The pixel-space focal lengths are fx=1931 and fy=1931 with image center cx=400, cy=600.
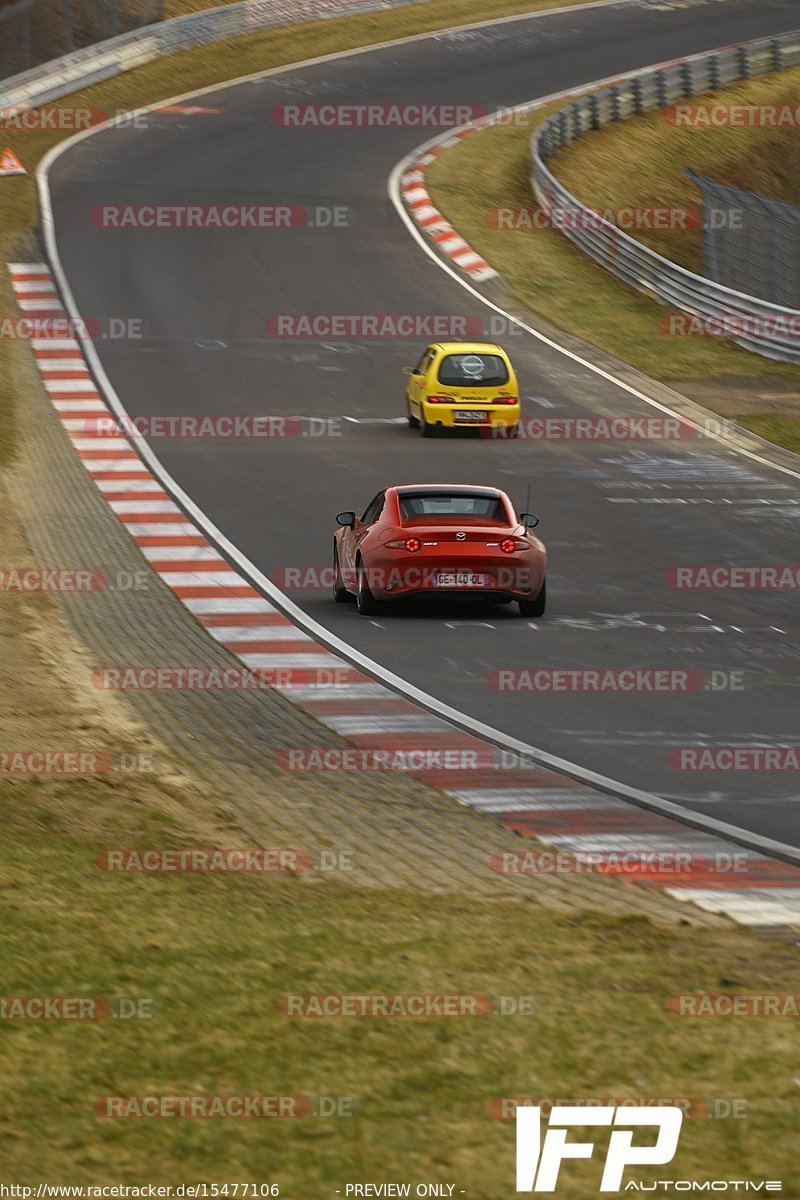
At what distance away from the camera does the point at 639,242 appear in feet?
155

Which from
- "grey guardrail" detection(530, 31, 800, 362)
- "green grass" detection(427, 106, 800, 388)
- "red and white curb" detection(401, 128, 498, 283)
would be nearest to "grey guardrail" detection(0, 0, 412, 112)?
"red and white curb" detection(401, 128, 498, 283)

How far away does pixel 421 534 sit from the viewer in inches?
755

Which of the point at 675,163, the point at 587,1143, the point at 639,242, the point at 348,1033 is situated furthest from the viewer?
the point at 675,163

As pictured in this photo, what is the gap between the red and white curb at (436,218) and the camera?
4372 centimetres

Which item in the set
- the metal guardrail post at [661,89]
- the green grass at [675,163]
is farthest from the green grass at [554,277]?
the metal guardrail post at [661,89]

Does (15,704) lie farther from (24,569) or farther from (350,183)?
(350,183)

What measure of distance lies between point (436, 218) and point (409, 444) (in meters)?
18.0

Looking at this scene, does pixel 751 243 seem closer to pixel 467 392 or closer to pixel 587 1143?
pixel 467 392

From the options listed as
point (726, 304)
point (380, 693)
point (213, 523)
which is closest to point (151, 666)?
point (380, 693)

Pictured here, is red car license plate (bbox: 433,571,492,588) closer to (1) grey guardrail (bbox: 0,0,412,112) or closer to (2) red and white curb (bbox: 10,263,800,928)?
(2) red and white curb (bbox: 10,263,800,928)

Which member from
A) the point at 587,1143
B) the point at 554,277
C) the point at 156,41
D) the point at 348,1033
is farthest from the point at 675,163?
the point at 587,1143

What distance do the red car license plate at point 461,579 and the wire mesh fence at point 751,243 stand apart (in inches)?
940

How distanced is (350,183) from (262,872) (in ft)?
139

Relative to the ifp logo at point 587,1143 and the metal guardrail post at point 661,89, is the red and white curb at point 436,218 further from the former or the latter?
the ifp logo at point 587,1143
